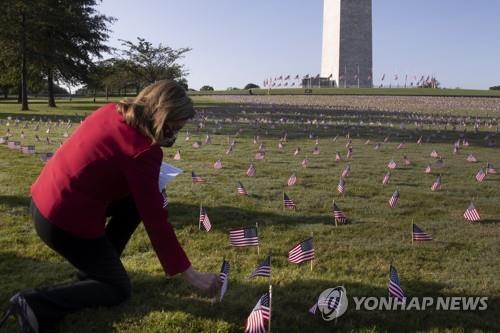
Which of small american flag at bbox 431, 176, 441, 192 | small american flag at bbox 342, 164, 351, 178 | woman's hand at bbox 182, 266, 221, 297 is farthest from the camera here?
small american flag at bbox 342, 164, 351, 178

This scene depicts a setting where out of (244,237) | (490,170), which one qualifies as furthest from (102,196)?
(490,170)

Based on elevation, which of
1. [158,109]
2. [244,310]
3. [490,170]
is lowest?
[244,310]

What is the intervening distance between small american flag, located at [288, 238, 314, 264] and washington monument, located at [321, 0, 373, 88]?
63.4 meters

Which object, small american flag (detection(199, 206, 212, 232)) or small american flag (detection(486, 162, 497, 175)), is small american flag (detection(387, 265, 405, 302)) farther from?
small american flag (detection(486, 162, 497, 175))

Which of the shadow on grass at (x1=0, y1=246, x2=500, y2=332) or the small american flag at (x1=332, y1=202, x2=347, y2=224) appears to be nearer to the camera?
the shadow on grass at (x1=0, y1=246, x2=500, y2=332)

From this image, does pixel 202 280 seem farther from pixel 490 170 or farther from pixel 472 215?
pixel 490 170

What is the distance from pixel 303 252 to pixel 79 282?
2.06m

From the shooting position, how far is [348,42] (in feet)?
216

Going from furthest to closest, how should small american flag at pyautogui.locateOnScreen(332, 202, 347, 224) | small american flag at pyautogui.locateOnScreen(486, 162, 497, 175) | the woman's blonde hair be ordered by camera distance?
small american flag at pyautogui.locateOnScreen(486, 162, 497, 175)
small american flag at pyautogui.locateOnScreen(332, 202, 347, 224)
the woman's blonde hair

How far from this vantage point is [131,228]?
13.5 ft

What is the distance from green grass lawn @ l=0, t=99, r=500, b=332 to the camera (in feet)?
12.8

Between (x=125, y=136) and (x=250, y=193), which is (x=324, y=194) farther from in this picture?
(x=125, y=136)

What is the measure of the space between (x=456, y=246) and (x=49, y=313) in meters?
4.26

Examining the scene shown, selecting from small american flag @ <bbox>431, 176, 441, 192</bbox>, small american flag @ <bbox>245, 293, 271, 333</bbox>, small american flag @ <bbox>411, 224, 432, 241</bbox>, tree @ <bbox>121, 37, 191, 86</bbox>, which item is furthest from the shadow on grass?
tree @ <bbox>121, 37, 191, 86</bbox>
